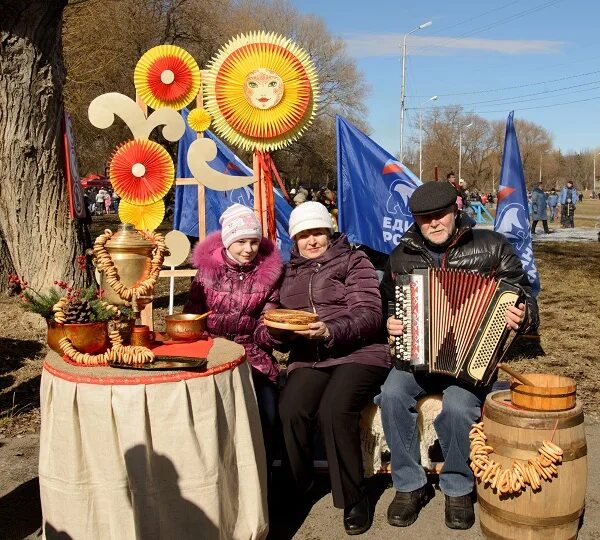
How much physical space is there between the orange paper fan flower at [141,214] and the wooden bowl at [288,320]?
194 centimetres

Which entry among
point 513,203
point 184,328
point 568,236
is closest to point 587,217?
point 568,236

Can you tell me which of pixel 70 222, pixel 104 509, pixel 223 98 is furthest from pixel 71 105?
pixel 104 509

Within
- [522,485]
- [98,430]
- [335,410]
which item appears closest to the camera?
[98,430]

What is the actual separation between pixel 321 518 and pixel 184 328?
119 centimetres

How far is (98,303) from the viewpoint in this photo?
2.88 metres

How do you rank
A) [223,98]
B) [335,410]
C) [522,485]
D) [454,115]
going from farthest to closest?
[454,115] → [223,98] → [335,410] → [522,485]

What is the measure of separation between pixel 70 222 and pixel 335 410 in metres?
4.39

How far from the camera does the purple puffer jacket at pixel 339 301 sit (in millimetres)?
3443

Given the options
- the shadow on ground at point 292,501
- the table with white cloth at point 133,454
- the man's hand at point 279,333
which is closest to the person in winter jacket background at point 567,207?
the shadow on ground at point 292,501

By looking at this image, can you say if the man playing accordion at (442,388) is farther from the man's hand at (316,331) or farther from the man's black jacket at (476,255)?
the man's hand at (316,331)

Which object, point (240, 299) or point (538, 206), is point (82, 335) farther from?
point (538, 206)

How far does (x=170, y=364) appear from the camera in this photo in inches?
105

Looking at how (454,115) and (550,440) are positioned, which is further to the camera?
(454,115)

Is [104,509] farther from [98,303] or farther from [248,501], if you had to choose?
[98,303]
